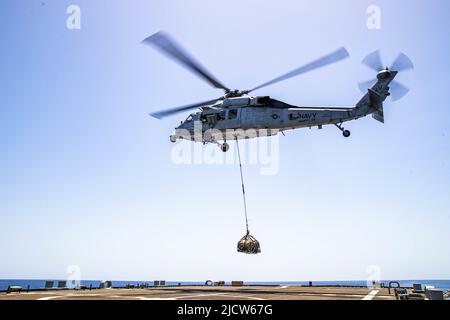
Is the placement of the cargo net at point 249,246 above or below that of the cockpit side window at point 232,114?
below

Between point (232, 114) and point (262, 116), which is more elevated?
point (232, 114)

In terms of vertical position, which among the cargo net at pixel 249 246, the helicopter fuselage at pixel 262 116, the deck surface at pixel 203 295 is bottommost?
the deck surface at pixel 203 295

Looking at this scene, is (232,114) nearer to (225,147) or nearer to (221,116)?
(221,116)

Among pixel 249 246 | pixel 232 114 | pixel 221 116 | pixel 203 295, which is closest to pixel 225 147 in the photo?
pixel 221 116

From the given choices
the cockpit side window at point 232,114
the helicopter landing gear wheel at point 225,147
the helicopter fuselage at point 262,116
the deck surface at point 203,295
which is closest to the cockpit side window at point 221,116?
the helicopter fuselage at point 262,116

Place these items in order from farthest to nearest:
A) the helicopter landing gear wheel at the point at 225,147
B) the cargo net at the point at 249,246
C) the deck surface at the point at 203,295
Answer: the helicopter landing gear wheel at the point at 225,147 < the cargo net at the point at 249,246 < the deck surface at the point at 203,295

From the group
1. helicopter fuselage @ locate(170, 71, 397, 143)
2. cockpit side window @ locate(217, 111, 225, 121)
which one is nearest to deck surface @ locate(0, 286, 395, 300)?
helicopter fuselage @ locate(170, 71, 397, 143)

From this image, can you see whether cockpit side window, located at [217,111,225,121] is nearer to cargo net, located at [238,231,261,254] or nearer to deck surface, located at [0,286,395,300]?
cargo net, located at [238,231,261,254]

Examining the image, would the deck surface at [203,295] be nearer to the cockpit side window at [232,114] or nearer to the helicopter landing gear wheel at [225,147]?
the helicopter landing gear wheel at [225,147]

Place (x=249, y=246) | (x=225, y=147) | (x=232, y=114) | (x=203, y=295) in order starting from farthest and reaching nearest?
1. (x=225, y=147)
2. (x=232, y=114)
3. (x=249, y=246)
4. (x=203, y=295)

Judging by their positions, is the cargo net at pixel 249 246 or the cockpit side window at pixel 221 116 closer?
the cargo net at pixel 249 246

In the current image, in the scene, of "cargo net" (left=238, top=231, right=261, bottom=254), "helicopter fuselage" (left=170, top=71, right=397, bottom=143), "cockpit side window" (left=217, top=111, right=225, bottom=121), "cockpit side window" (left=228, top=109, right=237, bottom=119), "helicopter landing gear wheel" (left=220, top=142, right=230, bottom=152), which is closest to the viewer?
"helicopter fuselage" (left=170, top=71, right=397, bottom=143)

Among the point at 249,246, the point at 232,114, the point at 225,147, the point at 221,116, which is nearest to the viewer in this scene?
the point at 249,246
